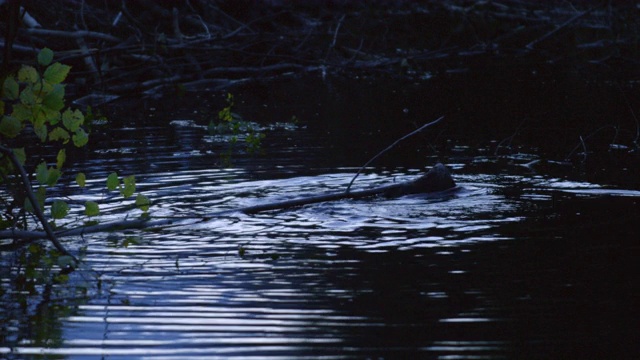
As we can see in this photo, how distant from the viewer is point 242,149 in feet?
40.3

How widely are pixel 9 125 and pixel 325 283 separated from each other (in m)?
2.30

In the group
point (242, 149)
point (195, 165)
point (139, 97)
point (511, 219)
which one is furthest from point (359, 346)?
point (139, 97)

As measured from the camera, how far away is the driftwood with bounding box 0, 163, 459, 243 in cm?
733

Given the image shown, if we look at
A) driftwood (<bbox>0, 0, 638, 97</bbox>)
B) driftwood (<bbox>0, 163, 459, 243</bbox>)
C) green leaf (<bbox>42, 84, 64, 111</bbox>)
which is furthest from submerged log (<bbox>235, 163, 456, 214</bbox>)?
driftwood (<bbox>0, 0, 638, 97</bbox>)

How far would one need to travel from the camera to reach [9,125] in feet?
21.7

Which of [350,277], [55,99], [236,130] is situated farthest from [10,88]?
[236,130]

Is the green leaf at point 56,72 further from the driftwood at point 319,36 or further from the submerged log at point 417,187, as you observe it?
the driftwood at point 319,36

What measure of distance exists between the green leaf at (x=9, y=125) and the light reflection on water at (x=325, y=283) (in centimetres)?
97

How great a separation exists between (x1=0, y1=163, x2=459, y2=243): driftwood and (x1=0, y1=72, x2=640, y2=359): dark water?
0.26ft

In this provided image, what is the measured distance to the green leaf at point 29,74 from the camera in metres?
6.43

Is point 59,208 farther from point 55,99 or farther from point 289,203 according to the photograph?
point 289,203

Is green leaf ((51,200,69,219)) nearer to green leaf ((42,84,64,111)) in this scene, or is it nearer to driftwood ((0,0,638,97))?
green leaf ((42,84,64,111))

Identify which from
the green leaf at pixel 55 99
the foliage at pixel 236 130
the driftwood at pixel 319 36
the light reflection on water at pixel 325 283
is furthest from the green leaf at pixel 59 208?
the driftwood at pixel 319 36

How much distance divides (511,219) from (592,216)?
0.66 meters
